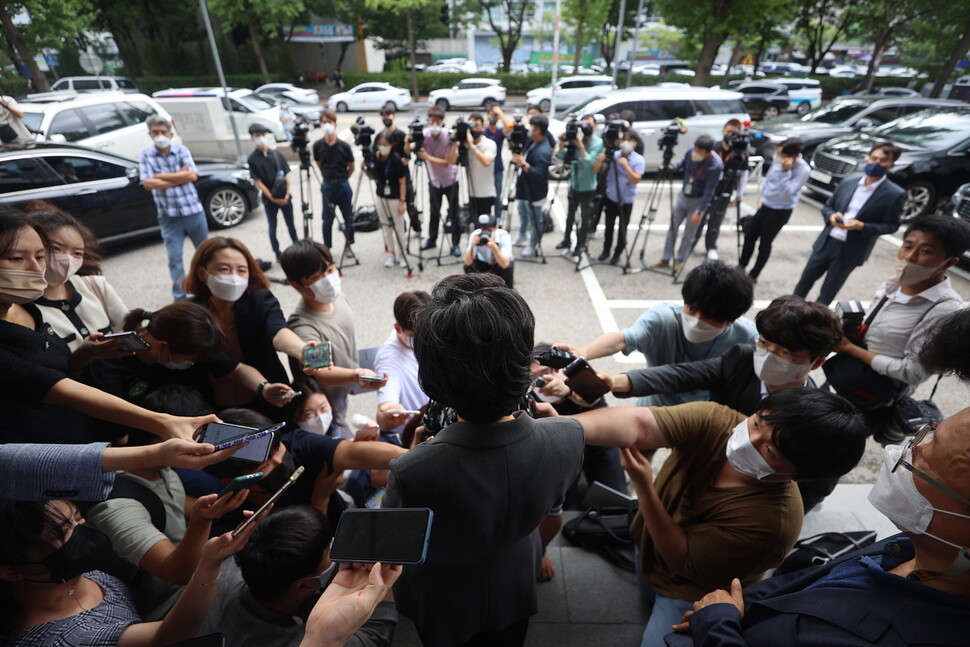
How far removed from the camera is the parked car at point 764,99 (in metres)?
18.5

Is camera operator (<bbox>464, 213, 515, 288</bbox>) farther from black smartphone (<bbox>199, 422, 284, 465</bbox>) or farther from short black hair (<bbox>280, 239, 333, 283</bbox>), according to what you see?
black smartphone (<bbox>199, 422, 284, 465</bbox>)

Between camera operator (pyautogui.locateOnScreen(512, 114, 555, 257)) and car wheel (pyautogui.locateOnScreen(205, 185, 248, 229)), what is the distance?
14.1 feet

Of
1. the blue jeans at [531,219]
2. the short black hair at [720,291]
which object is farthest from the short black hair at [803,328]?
the blue jeans at [531,219]

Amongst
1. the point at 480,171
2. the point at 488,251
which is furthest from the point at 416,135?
the point at 488,251

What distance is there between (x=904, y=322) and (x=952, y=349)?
115 cm

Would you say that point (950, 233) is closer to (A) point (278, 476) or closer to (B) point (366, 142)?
(A) point (278, 476)

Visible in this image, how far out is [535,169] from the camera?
6133 millimetres

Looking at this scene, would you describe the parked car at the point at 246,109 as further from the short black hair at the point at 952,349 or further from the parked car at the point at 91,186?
the short black hair at the point at 952,349

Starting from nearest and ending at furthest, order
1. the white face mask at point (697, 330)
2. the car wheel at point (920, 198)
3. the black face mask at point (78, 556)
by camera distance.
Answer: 1. the black face mask at point (78, 556)
2. the white face mask at point (697, 330)
3. the car wheel at point (920, 198)

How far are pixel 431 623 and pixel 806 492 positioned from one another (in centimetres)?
177

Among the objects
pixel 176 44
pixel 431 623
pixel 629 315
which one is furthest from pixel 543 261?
pixel 176 44

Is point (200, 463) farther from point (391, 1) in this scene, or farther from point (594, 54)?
point (594, 54)

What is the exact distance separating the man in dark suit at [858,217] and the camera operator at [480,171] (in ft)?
11.5

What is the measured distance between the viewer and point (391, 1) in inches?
913
